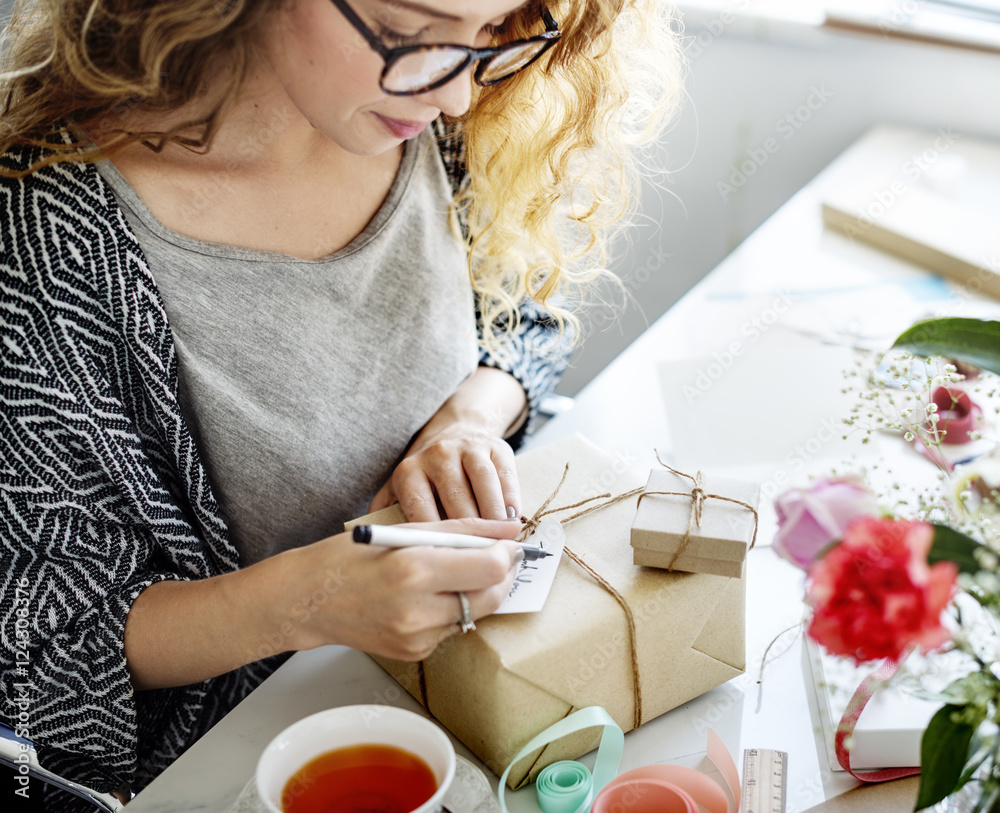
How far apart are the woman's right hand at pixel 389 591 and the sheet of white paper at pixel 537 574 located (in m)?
0.01

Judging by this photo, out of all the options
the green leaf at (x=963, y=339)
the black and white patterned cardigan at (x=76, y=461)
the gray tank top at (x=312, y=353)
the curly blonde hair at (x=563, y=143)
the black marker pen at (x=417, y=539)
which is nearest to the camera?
the green leaf at (x=963, y=339)

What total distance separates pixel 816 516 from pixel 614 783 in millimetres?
306

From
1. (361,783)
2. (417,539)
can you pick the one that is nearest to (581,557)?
(417,539)

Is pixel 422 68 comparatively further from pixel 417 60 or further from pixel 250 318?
pixel 250 318

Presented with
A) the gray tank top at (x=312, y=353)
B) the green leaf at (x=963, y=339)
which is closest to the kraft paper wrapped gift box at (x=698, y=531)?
the green leaf at (x=963, y=339)

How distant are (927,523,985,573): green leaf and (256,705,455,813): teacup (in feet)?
1.06

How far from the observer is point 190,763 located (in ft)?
2.33

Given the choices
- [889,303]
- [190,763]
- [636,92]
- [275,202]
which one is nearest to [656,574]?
[190,763]

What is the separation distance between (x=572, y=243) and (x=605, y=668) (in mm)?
727

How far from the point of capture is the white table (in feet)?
2.32

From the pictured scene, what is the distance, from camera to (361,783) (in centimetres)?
59

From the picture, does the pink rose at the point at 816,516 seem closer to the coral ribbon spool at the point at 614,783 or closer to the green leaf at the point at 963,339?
the green leaf at the point at 963,339

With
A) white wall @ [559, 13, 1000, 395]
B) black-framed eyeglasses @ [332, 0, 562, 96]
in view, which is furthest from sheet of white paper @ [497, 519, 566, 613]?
white wall @ [559, 13, 1000, 395]

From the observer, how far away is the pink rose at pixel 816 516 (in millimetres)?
429
